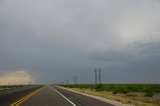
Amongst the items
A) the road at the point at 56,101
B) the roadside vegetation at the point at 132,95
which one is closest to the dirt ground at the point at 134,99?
the roadside vegetation at the point at 132,95

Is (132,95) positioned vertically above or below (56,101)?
above

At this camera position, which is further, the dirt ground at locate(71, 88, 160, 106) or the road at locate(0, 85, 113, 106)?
the dirt ground at locate(71, 88, 160, 106)

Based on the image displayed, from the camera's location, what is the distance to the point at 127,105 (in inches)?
956

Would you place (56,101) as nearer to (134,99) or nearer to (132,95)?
(134,99)

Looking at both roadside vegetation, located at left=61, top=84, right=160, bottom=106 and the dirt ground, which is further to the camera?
roadside vegetation, located at left=61, top=84, right=160, bottom=106

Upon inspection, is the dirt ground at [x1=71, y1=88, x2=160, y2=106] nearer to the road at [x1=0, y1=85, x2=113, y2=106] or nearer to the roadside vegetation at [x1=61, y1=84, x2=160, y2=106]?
the roadside vegetation at [x1=61, y1=84, x2=160, y2=106]

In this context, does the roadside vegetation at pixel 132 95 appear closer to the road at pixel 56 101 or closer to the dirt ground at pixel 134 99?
the dirt ground at pixel 134 99

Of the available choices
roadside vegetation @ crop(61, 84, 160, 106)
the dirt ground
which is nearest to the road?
the dirt ground

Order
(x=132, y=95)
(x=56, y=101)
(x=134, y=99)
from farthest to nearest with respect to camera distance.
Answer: (x=132, y=95) < (x=134, y=99) < (x=56, y=101)

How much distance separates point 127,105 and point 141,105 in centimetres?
108

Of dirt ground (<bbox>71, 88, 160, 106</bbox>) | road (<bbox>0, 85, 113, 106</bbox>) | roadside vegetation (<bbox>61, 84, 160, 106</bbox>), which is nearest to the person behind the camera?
road (<bbox>0, 85, 113, 106</bbox>)

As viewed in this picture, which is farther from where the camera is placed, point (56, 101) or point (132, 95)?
point (132, 95)

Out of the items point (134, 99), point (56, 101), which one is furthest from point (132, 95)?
point (56, 101)

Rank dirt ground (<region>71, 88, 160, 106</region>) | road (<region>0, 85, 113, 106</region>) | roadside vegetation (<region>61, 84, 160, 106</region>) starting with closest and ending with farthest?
road (<region>0, 85, 113, 106</region>) → dirt ground (<region>71, 88, 160, 106</region>) → roadside vegetation (<region>61, 84, 160, 106</region>)
